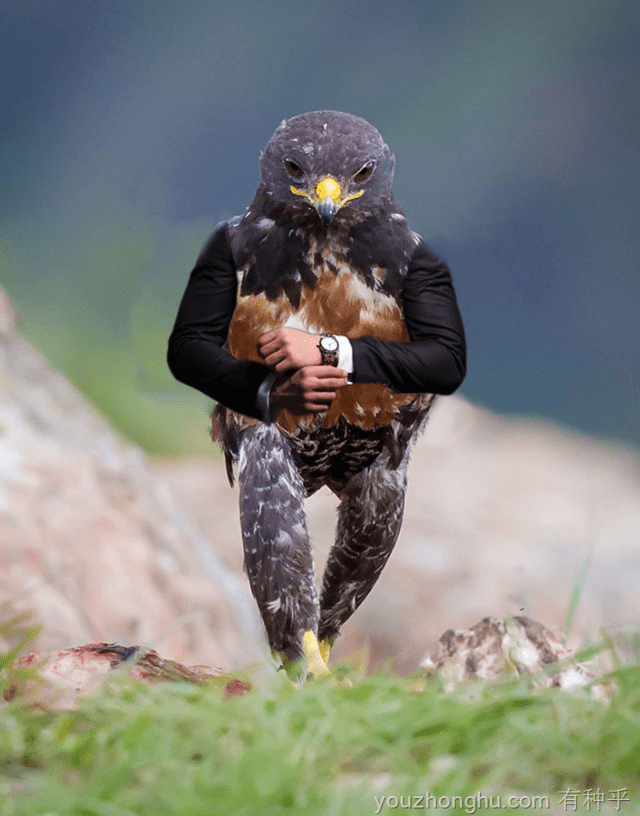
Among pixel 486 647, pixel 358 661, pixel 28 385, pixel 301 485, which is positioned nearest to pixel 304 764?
pixel 358 661

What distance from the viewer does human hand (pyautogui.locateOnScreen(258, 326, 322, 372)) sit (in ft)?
6.18

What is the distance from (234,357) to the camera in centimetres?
198

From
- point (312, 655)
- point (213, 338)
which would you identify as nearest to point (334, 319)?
point (213, 338)

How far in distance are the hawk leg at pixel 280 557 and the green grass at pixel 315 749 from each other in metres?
0.52

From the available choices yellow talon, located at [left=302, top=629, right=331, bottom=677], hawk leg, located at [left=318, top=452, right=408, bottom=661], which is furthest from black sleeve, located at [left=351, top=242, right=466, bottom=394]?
yellow talon, located at [left=302, top=629, right=331, bottom=677]

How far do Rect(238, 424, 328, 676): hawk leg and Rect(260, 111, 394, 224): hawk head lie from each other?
580 millimetres

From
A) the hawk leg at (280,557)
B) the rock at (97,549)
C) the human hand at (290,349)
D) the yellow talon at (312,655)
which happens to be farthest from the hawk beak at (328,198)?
the rock at (97,549)

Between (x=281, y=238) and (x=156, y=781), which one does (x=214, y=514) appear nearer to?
(x=281, y=238)

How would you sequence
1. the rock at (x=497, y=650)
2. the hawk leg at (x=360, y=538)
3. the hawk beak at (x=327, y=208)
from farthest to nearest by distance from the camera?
1. the hawk leg at (x=360, y=538)
2. the rock at (x=497, y=650)
3. the hawk beak at (x=327, y=208)

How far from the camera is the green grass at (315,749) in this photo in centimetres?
112

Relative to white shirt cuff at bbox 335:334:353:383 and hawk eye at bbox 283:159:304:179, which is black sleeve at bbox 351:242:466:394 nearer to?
white shirt cuff at bbox 335:334:353:383

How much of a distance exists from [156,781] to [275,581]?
812 mm

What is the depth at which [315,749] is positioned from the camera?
1232 mm

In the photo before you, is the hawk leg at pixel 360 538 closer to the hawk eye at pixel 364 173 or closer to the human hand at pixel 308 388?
the human hand at pixel 308 388
